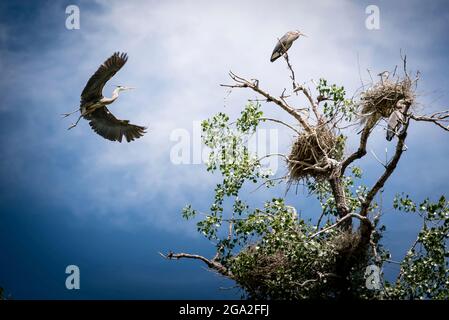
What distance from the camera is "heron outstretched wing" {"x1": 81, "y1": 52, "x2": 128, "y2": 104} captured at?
1026 cm

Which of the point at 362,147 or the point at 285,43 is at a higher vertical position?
the point at 285,43

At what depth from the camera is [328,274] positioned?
7.82m

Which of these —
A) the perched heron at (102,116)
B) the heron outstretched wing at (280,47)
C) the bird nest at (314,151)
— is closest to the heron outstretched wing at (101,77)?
the perched heron at (102,116)

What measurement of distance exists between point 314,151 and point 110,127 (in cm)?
511

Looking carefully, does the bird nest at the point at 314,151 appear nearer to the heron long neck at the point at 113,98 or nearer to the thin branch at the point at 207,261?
the thin branch at the point at 207,261

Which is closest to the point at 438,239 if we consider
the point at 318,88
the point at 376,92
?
the point at 376,92

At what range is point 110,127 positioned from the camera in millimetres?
11961

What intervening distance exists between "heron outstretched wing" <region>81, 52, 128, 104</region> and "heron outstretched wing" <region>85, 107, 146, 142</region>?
0.55m

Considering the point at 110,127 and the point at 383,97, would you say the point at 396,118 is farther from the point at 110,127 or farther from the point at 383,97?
the point at 110,127

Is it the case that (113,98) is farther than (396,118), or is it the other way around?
(113,98)

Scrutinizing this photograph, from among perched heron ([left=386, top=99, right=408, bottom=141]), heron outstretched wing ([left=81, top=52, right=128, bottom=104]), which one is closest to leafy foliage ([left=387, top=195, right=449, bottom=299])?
perched heron ([left=386, top=99, right=408, bottom=141])

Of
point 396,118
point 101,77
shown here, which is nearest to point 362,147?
point 396,118

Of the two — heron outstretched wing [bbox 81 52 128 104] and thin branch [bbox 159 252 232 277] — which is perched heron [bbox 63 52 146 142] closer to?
heron outstretched wing [bbox 81 52 128 104]
